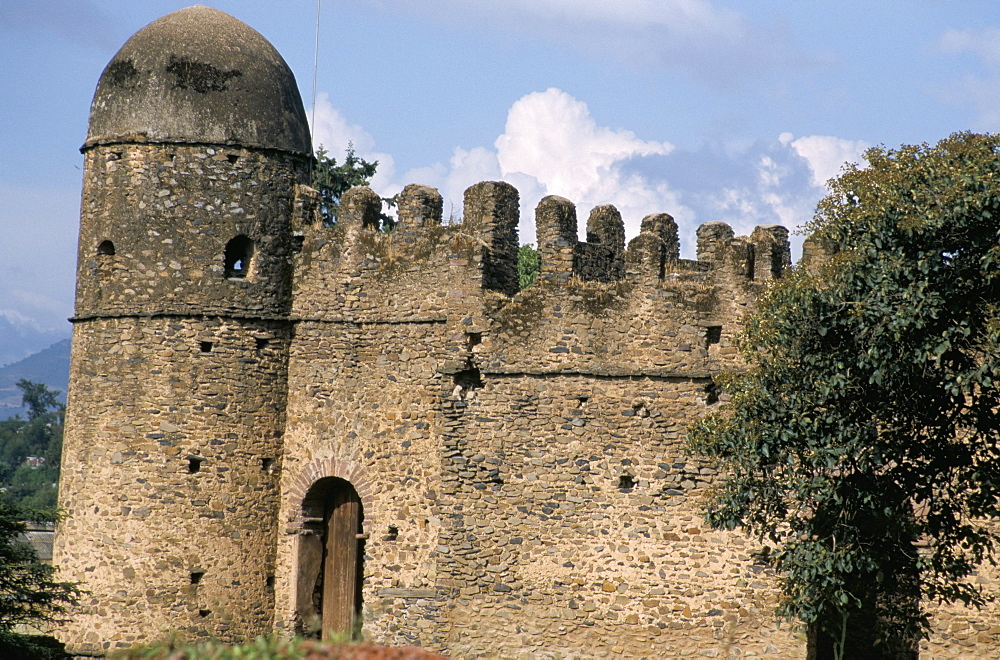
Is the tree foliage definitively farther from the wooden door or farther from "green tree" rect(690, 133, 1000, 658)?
"green tree" rect(690, 133, 1000, 658)

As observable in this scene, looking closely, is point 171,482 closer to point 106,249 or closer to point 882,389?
point 106,249

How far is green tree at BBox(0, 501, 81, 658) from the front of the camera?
57.6 feet

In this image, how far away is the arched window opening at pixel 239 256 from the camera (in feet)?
66.4

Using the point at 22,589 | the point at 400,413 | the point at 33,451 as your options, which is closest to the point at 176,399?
the point at 400,413

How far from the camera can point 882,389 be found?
14.5m

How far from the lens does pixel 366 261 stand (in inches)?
800

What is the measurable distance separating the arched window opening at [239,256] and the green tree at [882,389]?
8254 mm

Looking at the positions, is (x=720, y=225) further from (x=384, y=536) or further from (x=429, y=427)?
(x=384, y=536)

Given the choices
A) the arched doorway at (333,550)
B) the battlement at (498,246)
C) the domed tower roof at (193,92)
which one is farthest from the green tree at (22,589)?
the domed tower roof at (193,92)

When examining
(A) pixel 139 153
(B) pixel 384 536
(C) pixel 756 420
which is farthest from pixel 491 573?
(A) pixel 139 153

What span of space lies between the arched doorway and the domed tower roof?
18.0 ft

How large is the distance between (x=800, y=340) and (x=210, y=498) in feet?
30.8

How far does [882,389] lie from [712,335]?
12.7 ft

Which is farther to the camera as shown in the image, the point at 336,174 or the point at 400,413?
the point at 336,174
